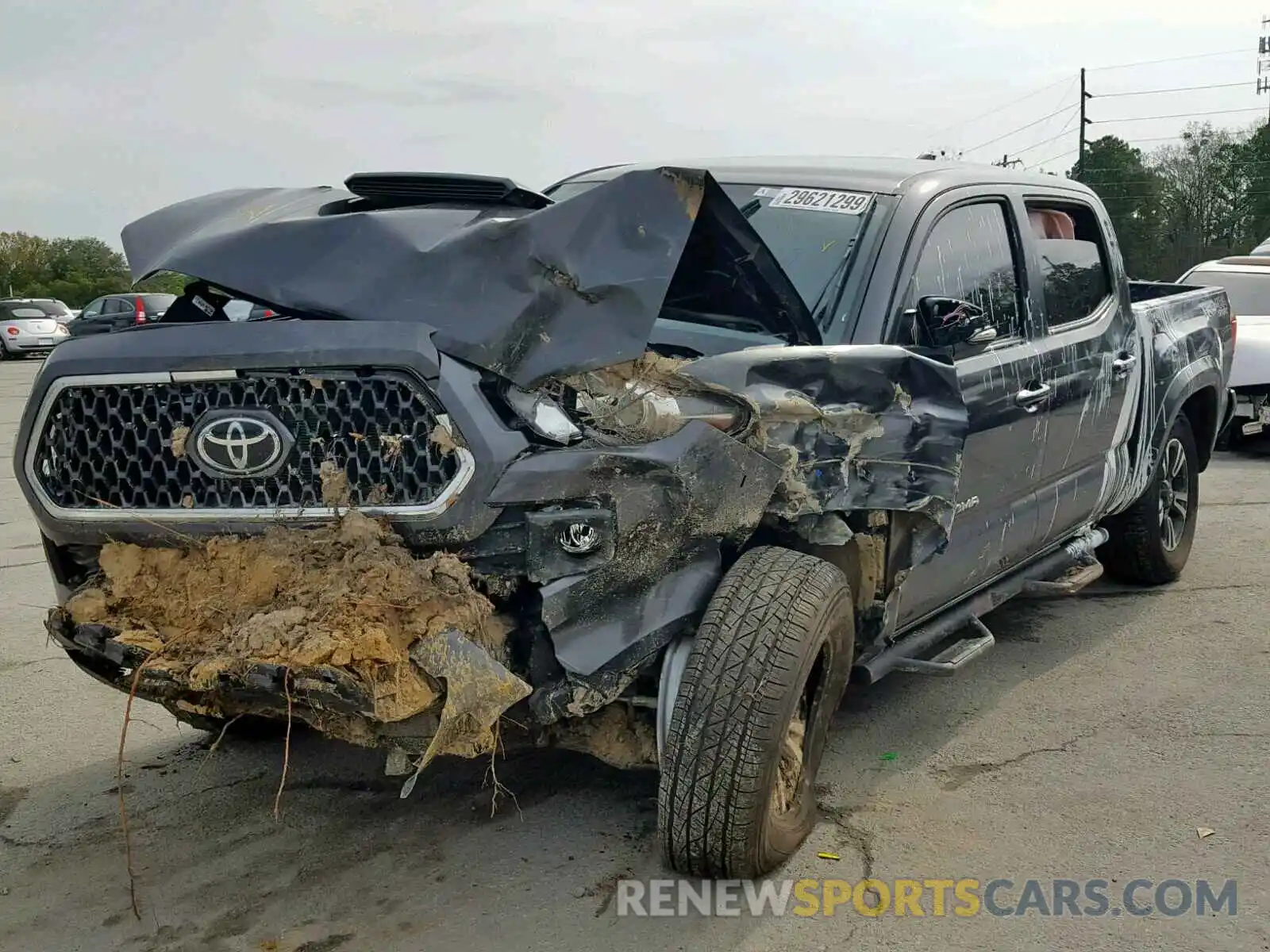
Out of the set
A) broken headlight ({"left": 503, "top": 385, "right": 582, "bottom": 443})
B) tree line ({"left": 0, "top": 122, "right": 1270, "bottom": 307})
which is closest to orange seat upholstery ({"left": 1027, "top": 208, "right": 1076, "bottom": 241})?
broken headlight ({"left": 503, "top": 385, "right": 582, "bottom": 443})

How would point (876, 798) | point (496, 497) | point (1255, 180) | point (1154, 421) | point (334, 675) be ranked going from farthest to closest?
1. point (1255, 180)
2. point (1154, 421)
3. point (876, 798)
4. point (496, 497)
5. point (334, 675)

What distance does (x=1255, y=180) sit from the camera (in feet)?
169

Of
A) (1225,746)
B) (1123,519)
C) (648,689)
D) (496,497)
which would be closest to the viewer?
(496,497)

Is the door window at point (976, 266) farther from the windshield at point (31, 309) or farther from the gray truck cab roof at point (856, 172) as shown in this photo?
the windshield at point (31, 309)

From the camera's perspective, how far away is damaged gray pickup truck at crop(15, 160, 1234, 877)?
280cm

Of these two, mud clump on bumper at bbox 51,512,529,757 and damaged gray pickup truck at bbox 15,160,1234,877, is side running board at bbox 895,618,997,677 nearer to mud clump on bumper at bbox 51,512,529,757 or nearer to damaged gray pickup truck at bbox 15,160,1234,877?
damaged gray pickup truck at bbox 15,160,1234,877

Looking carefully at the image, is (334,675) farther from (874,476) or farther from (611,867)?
(874,476)

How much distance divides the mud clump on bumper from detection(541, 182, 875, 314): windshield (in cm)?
149

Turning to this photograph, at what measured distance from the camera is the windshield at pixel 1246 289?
38.7 feet

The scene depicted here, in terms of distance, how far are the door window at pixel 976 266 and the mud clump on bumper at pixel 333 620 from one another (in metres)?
1.80

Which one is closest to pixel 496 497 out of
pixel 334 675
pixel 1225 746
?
pixel 334 675

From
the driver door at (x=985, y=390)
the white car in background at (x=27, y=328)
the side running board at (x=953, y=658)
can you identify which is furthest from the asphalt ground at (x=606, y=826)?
the white car in background at (x=27, y=328)

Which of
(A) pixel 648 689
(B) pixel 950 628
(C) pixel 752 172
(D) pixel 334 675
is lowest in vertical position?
(B) pixel 950 628

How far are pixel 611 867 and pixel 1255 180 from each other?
56.5 meters
